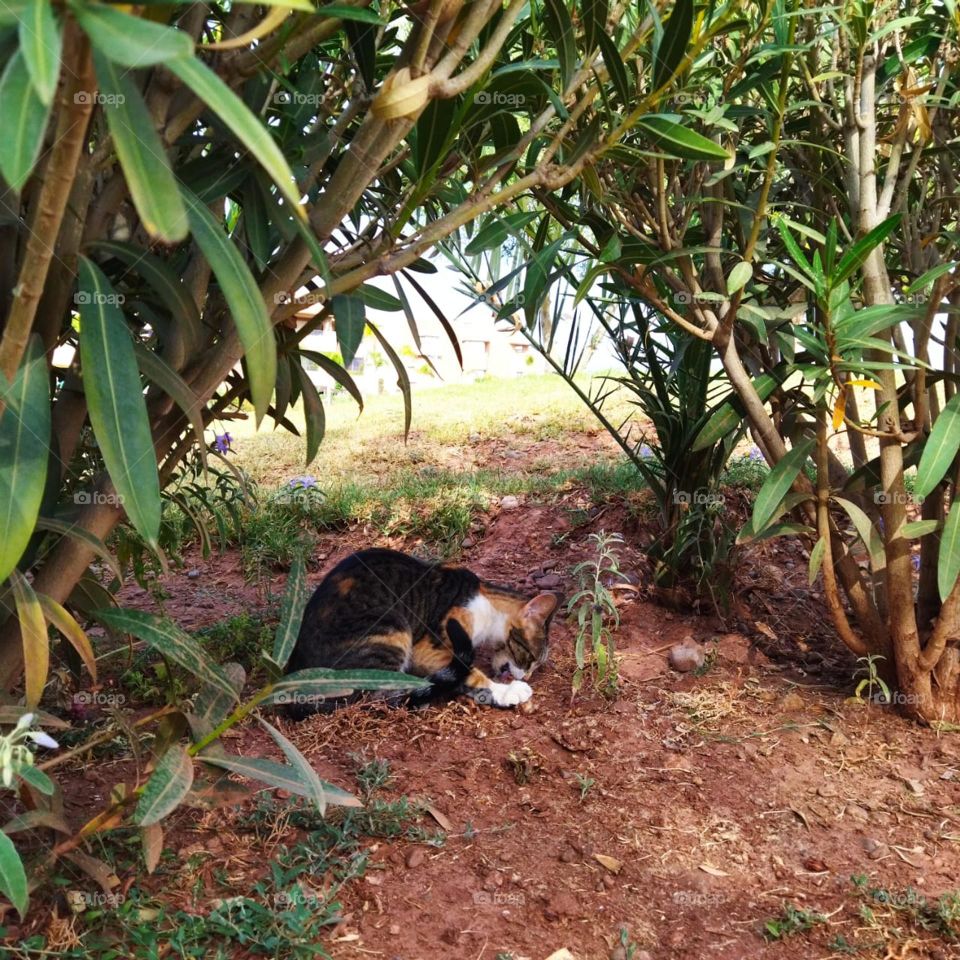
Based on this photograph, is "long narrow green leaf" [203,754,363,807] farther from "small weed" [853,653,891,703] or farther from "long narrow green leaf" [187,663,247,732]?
"small weed" [853,653,891,703]

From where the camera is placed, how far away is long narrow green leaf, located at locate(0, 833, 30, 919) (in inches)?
57.4

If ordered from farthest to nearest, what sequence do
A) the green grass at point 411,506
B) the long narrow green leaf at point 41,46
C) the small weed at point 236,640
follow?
1. the green grass at point 411,506
2. the small weed at point 236,640
3. the long narrow green leaf at point 41,46

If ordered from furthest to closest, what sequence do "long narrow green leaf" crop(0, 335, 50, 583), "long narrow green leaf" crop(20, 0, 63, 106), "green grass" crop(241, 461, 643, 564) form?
"green grass" crop(241, 461, 643, 564) < "long narrow green leaf" crop(0, 335, 50, 583) < "long narrow green leaf" crop(20, 0, 63, 106)

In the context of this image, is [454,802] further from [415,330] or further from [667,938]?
[415,330]

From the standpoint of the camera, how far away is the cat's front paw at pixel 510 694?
3.04 metres

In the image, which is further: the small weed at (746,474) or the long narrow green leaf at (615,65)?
the small weed at (746,474)

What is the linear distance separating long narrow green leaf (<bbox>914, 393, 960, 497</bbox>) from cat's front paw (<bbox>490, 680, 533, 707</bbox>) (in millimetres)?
1399

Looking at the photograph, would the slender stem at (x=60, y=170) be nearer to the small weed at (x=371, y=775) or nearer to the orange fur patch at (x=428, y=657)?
the small weed at (x=371, y=775)

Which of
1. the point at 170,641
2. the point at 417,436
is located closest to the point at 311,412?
the point at 170,641

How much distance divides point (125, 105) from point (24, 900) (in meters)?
1.25

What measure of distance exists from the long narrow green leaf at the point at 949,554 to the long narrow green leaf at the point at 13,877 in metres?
2.29

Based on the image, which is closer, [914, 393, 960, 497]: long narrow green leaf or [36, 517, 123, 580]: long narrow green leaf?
[36, 517, 123, 580]: long narrow green leaf

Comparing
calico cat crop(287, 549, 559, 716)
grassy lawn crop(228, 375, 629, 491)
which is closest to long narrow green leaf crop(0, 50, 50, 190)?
calico cat crop(287, 549, 559, 716)

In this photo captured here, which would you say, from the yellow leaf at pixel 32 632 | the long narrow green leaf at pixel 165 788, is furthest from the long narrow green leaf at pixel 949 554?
the yellow leaf at pixel 32 632
